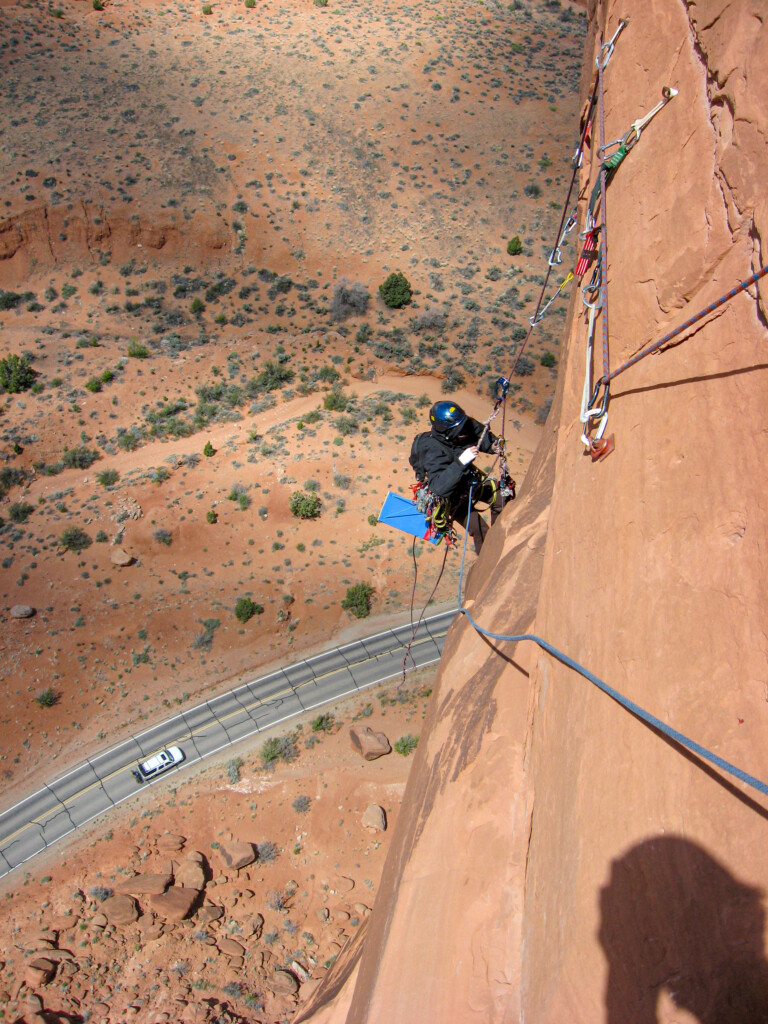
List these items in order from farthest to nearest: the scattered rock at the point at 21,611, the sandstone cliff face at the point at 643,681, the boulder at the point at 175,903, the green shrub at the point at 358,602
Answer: the green shrub at the point at 358,602 → the scattered rock at the point at 21,611 → the boulder at the point at 175,903 → the sandstone cliff face at the point at 643,681

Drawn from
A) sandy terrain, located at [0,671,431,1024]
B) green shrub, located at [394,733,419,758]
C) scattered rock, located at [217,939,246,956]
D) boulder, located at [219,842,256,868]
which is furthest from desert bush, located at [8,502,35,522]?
green shrub, located at [394,733,419,758]

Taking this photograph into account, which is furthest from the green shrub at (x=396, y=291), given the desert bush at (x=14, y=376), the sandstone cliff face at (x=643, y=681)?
the sandstone cliff face at (x=643, y=681)

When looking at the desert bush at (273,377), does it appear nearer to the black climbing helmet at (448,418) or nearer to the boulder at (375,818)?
the black climbing helmet at (448,418)

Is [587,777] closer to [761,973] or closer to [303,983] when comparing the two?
[761,973]

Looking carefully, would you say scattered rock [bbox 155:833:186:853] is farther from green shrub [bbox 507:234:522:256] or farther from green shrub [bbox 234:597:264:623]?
green shrub [bbox 507:234:522:256]

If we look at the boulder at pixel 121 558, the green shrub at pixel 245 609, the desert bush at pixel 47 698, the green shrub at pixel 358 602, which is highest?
the boulder at pixel 121 558

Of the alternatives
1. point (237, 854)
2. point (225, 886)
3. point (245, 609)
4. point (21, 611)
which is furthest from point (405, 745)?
point (21, 611)
